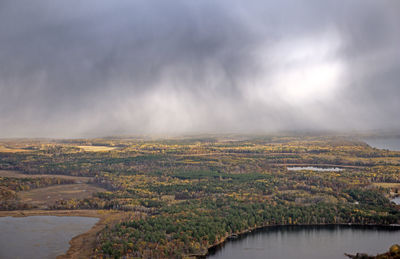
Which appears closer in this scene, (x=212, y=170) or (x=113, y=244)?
(x=113, y=244)

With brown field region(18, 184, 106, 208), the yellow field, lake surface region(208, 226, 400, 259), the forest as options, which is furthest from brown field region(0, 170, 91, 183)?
the yellow field

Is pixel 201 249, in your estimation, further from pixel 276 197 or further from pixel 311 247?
pixel 276 197

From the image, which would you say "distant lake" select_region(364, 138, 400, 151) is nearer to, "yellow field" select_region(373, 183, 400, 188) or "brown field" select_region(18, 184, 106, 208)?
"yellow field" select_region(373, 183, 400, 188)

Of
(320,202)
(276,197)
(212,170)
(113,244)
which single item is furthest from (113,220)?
(212,170)

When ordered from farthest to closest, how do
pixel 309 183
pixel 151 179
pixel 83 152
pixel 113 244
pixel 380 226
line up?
pixel 83 152
pixel 151 179
pixel 309 183
pixel 380 226
pixel 113 244

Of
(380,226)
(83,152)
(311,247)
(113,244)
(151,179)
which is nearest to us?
(113,244)

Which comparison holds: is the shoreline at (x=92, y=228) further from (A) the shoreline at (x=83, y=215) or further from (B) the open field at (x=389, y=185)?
(B) the open field at (x=389, y=185)

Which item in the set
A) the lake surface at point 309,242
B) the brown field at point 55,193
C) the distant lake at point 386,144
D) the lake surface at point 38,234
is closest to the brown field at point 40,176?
the brown field at point 55,193
